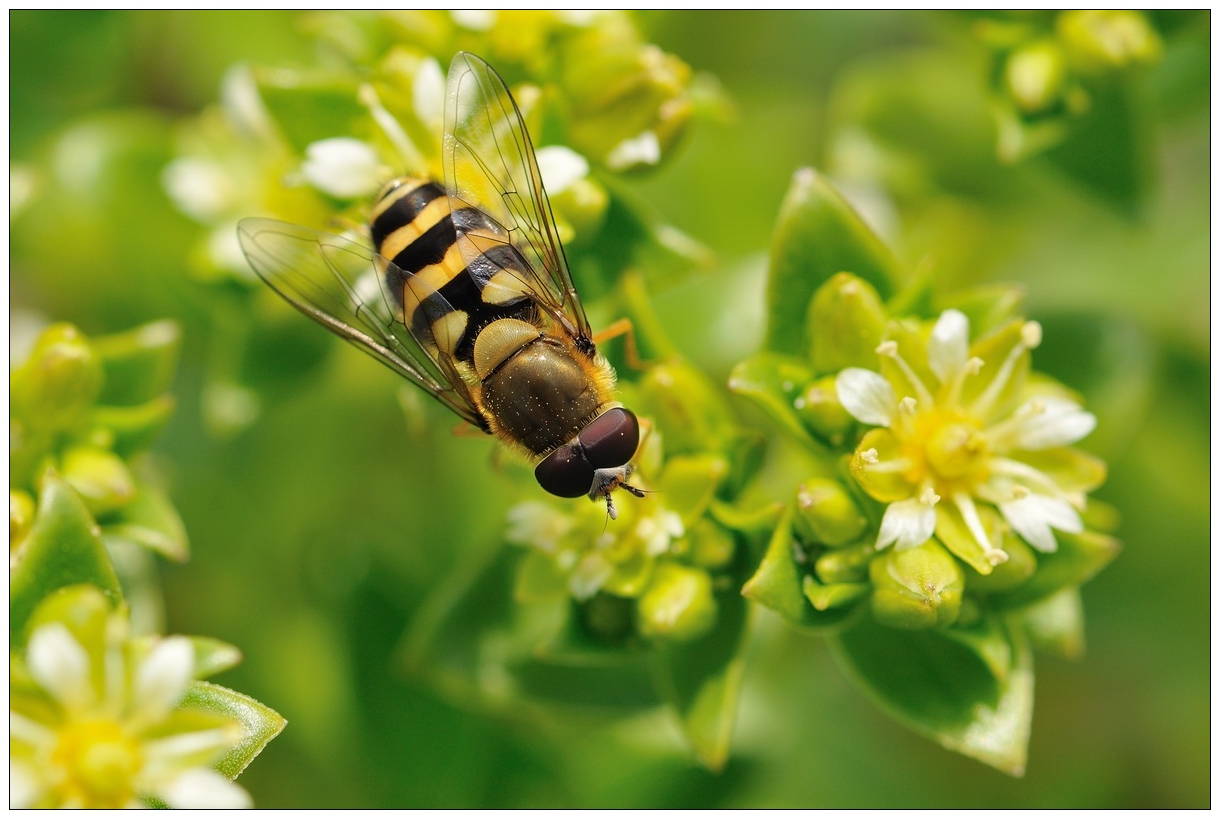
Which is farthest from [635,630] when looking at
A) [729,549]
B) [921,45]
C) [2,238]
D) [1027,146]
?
[921,45]

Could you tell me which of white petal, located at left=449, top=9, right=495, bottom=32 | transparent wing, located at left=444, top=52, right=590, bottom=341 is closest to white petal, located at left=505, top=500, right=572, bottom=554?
transparent wing, located at left=444, top=52, right=590, bottom=341

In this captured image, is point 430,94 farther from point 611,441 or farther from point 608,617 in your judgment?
point 608,617

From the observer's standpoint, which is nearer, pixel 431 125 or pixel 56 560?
pixel 56 560

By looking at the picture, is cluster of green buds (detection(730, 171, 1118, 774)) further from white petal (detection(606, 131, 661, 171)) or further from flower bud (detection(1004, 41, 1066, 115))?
flower bud (detection(1004, 41, 1066, 115))

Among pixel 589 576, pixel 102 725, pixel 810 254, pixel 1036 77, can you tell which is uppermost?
pixel 1036 77

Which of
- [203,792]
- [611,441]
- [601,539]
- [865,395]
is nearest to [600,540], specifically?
[601,539]

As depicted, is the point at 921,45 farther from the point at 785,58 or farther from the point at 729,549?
the point at 729,549
